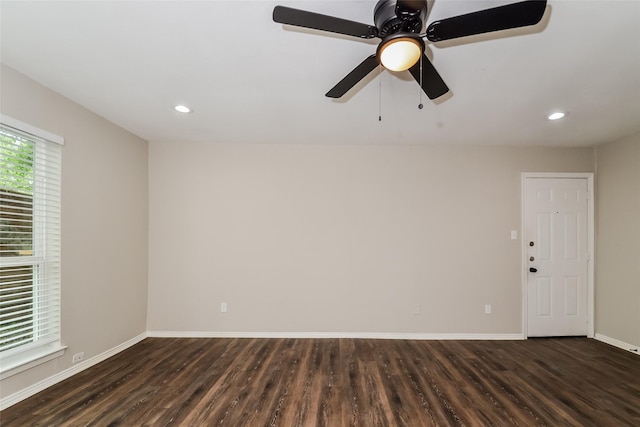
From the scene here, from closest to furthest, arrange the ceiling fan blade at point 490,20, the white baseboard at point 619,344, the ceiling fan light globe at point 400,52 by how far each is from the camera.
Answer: the ceiling fan blade at point 490,20
the ceiling fan light globe at point 400,52
the white baseboard at point 619,344

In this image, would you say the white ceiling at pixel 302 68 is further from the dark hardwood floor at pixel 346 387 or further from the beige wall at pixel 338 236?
the dark hardwood floor at pixel 346 387

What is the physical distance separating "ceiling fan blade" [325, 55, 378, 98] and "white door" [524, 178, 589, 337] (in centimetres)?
326

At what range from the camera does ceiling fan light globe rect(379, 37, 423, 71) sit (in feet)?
4.14

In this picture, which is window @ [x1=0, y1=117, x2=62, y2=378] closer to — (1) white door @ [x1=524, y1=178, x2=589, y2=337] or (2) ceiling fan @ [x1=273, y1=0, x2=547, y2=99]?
(2) ceiling fan @ [x1=273, y1=0, x2=547, y2=99]

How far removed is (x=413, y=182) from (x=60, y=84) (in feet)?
12.3

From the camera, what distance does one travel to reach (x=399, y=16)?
124 centimetres

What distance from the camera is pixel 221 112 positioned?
2.72m

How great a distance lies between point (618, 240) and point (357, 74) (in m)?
4.06

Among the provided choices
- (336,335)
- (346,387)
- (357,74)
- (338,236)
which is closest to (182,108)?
(357,74)

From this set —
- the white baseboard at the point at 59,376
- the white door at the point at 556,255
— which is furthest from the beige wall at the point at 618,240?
the white baseboard at the point at 59,376

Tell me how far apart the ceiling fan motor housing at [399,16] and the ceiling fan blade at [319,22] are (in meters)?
0.06

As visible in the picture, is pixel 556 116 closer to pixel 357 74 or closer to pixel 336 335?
pixel 357 74

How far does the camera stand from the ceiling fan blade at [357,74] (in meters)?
1.50

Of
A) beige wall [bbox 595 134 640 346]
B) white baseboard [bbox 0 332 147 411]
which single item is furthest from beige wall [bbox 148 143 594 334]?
white baseboard [bbox 0 332 147 411]
